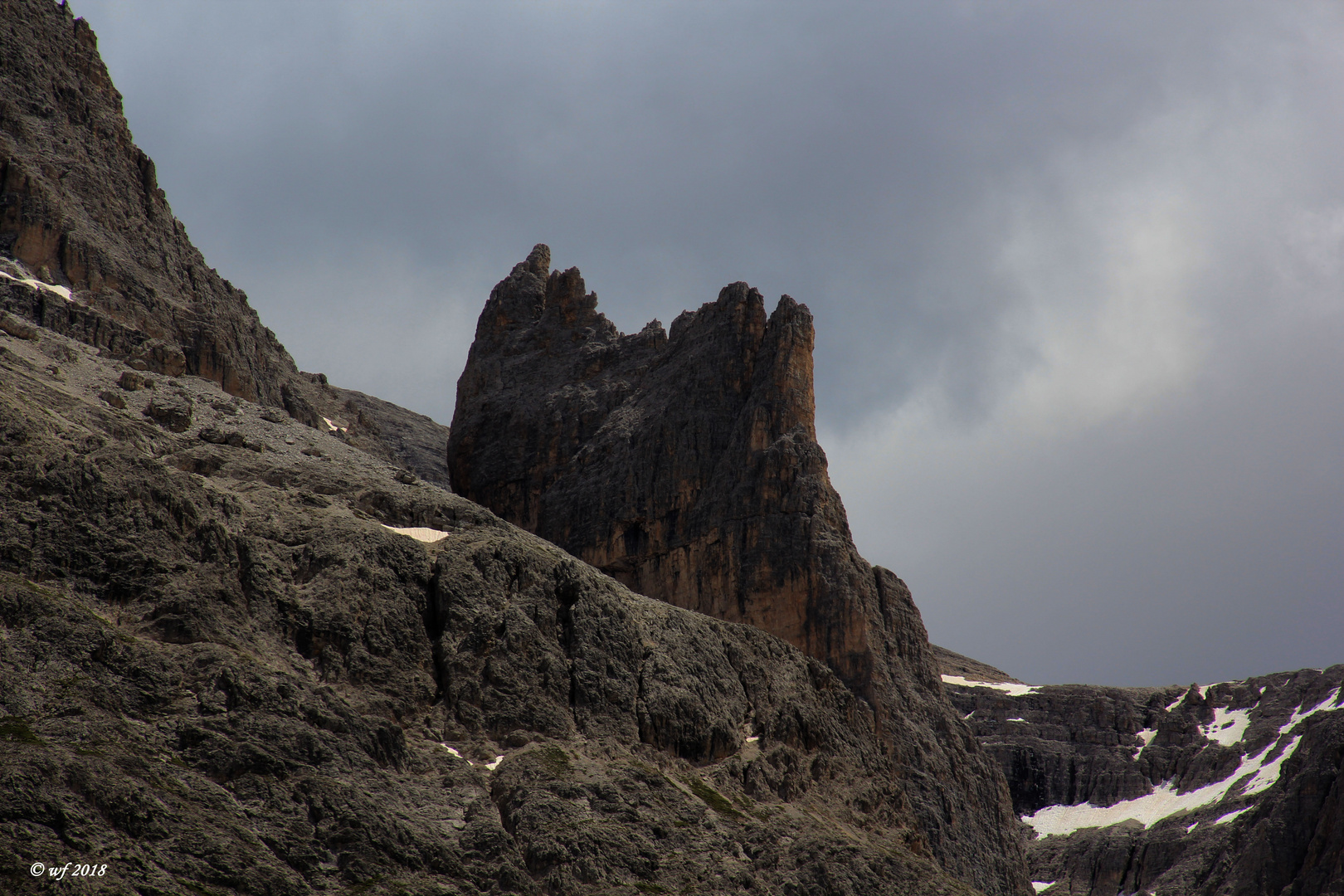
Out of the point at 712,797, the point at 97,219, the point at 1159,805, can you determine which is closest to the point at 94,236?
the point at 97,219

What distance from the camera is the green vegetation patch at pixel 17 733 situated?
135ft

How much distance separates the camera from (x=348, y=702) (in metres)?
55.6

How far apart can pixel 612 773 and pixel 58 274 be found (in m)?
60.6

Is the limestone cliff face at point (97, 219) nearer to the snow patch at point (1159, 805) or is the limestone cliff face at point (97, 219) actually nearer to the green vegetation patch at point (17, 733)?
the green vegetation patch at point (17, 733)

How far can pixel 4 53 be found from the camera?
340 feet

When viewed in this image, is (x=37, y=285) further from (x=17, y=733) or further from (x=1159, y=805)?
(x=1159, y=805)

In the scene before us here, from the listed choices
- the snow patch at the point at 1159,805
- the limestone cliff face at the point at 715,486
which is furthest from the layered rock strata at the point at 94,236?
the snow patch at the point at 1159,805

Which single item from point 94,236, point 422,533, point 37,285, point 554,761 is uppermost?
point 94,236

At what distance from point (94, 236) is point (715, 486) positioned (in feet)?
170

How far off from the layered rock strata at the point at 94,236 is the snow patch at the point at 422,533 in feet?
88.8

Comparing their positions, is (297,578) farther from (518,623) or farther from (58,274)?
(58,274)

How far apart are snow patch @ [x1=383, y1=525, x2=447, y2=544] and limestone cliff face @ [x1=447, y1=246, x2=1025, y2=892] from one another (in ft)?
104

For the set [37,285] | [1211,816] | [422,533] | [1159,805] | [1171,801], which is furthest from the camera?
[1159,805]

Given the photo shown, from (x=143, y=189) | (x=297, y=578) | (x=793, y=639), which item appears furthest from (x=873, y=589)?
(x=143, y=189)
